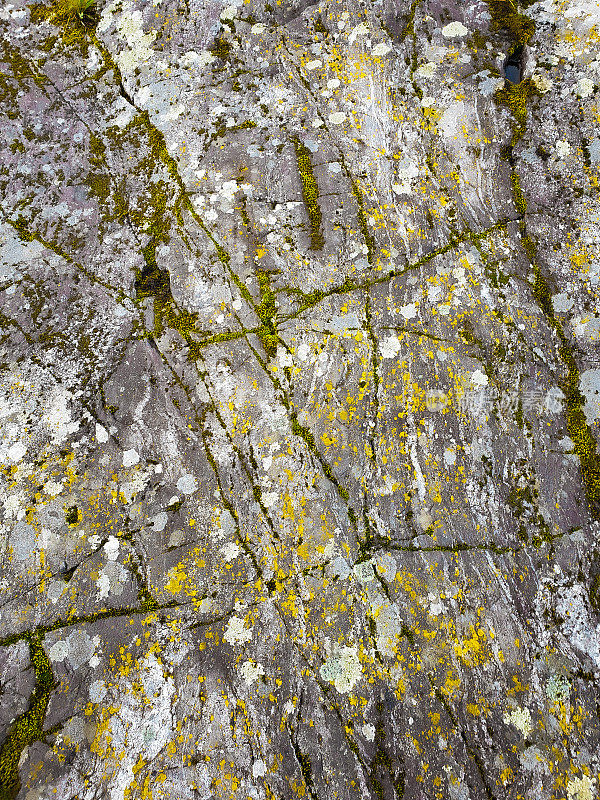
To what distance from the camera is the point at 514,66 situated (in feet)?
16.0

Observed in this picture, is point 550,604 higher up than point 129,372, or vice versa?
point 129,372

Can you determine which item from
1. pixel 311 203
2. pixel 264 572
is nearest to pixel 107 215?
pixel 311 203

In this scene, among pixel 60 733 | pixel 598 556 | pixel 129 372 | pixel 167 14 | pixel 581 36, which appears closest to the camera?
pixel 60 733

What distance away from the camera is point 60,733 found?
3.38m

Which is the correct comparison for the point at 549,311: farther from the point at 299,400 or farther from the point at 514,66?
the point at 514,66

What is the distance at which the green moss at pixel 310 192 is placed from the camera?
455 centimetres

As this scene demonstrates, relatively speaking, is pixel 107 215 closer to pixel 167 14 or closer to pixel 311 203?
pixel 311 203

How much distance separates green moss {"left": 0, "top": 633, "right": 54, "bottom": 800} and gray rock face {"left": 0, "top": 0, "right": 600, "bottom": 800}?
0.07ft

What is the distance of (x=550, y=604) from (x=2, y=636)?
13.6 feet

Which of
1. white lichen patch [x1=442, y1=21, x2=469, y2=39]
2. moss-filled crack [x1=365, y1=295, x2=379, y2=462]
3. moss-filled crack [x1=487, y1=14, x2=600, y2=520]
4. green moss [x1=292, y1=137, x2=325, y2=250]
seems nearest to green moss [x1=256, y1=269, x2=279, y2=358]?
green moss [x1=292, y1=137, x2=325, y2=250]

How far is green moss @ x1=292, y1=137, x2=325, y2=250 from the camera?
4.55 meters

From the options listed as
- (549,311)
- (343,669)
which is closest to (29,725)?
(343,669)

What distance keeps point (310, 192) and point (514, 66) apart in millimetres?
2531

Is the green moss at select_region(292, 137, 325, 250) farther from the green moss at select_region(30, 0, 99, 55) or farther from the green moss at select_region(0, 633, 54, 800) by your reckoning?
the green moss at select_region(0, 633, 54, 800)
